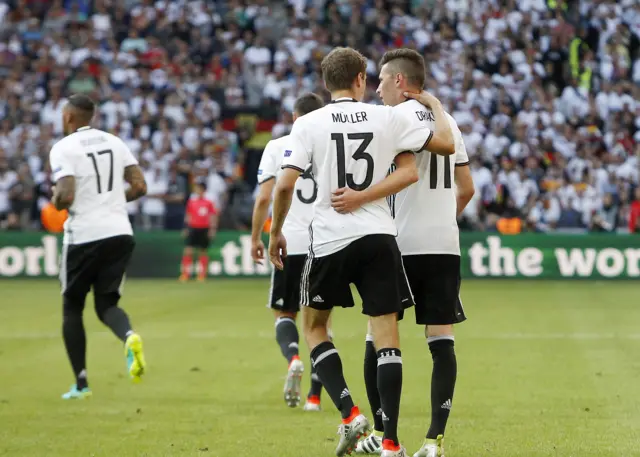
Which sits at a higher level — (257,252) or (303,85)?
(303,85)

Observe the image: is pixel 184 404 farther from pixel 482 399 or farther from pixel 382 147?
pixel 382 147

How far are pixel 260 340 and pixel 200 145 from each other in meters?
14.1

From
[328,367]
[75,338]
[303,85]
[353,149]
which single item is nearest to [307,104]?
[353,149]

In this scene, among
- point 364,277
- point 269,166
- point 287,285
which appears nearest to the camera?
point 364,277

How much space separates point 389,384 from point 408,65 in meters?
1.81

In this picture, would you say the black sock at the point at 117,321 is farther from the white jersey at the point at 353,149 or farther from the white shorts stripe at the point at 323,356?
the white jersey at the point at 353,149

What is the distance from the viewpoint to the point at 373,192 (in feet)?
21.3

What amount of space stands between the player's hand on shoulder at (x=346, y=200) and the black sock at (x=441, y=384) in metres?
0.95

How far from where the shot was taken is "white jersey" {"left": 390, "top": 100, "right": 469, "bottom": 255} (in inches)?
268

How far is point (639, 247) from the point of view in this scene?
77.6ft

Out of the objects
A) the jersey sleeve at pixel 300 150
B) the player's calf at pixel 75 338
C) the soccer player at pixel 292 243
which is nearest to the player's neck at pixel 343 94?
the jersey sleeve at pixel 300 150

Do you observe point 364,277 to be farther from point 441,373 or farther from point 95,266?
point 95,266

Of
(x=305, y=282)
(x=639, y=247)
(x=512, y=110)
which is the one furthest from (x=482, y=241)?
(x=305, y=282)

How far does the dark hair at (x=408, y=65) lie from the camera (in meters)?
6.79
